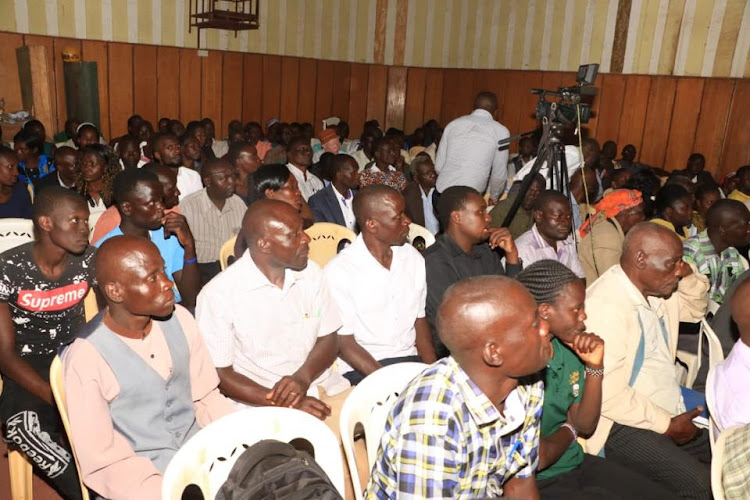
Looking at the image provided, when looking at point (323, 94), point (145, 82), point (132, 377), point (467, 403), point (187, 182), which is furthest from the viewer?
point (323, 94)

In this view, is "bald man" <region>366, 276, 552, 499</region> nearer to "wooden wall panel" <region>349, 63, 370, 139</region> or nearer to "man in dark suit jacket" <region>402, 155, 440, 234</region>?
"man in dark suit jacket" <region>402, 155, 440, 234</region>

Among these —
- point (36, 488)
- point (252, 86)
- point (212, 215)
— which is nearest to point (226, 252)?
point (212, 215)

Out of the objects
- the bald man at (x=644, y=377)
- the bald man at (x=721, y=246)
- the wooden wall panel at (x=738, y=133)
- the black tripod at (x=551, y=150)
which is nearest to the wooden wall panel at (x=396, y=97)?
the wooden wall panel at (x=738, y=133)

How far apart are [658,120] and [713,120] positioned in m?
0.78

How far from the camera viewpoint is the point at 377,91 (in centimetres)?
1269

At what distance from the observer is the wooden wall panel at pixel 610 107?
9.57m

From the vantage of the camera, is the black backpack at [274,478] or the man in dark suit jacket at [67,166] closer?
the black backpack at [274,478]

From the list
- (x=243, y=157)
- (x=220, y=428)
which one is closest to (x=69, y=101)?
(x=243, y=157)

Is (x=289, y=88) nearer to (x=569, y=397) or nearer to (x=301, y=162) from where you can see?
(x=301, y=162)

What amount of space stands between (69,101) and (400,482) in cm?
947

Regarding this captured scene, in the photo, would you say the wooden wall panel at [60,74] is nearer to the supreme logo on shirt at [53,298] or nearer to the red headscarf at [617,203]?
the supreme logo on shirt at [53,298]

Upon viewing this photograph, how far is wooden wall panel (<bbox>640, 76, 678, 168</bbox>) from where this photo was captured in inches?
358

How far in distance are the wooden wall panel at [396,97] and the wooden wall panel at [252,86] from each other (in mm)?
2821

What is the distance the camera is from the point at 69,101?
9.16 m
